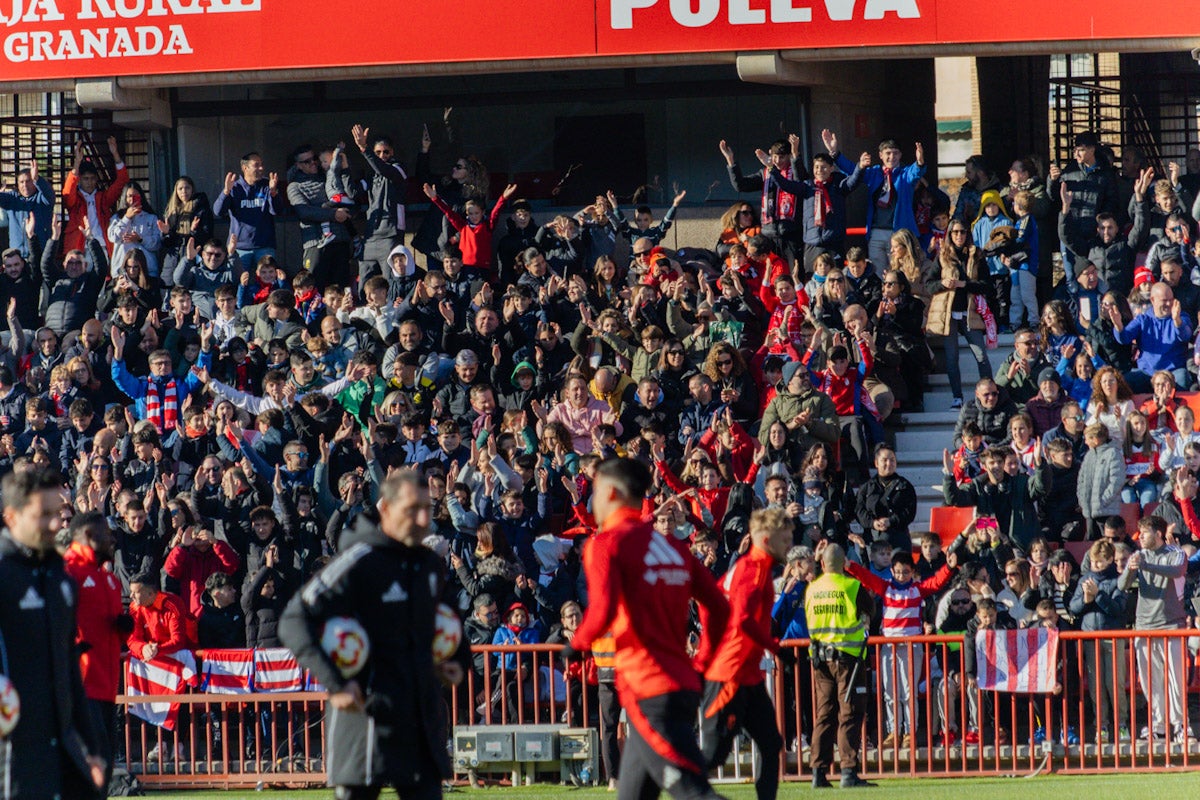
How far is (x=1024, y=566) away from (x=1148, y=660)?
1.47 m

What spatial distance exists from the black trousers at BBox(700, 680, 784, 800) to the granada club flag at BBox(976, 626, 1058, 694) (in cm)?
379

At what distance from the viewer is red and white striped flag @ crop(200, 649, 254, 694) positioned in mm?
14961

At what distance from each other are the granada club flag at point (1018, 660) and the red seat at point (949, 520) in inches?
96.0

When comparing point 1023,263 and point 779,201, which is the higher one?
point 779,201

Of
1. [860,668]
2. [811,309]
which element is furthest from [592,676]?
[811,309]

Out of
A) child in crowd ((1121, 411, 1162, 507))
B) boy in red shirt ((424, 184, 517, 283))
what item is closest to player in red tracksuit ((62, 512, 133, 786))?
child in crowd ((1121, 411, 1162, 507))

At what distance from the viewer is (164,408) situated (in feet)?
60.2

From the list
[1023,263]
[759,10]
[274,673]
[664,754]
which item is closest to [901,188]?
[1023,263]

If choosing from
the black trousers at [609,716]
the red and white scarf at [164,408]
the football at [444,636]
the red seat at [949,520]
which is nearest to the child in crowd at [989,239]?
the red seat at [949,520]

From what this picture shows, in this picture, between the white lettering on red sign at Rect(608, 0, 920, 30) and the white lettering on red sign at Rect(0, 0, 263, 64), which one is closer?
the white lettering on red sign at Rect(608, 0, 920, 30)

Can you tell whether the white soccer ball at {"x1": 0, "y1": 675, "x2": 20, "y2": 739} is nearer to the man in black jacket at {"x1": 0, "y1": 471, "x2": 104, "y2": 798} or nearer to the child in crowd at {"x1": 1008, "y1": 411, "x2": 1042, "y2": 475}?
the man in black jacket at {"x1": 0, "y1": 471, "x2": 104, "y2": 798}

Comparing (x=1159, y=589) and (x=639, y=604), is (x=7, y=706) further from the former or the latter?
(x=1159, y=589)

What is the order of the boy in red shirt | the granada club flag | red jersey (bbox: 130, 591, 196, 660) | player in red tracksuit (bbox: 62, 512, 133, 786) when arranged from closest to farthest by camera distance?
player in red tracksuit (bbox: 62, 512, 133, 786)
the granada club flag
red jersey (bbox: 130, 591, 196, 660)
the boy in red shirt

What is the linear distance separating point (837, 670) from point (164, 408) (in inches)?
302
